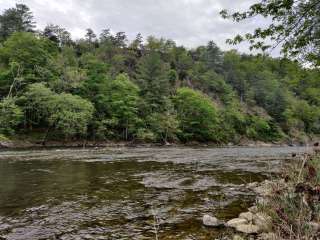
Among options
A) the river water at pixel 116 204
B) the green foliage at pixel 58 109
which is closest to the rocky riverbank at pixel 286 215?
the river water at pixel 116 204

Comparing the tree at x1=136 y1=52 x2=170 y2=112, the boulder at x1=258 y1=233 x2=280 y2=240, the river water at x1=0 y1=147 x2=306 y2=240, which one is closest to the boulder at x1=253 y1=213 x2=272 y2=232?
the boulder at x1=258 y1=233 x2=280 y2=240

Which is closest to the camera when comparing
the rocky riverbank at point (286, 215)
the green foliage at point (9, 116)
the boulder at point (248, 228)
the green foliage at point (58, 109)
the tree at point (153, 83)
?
the rocky riverbank at point (286, 215)

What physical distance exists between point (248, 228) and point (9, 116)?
134 feet

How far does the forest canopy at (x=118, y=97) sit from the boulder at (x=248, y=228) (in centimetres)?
2163

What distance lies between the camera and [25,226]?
711 centimetres

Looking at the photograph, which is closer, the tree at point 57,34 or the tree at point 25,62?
the tree at point 25,62

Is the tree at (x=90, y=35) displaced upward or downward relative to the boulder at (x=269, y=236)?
upward

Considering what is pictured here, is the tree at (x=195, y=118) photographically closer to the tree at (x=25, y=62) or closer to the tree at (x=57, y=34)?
the tree at (x=25, y=62)

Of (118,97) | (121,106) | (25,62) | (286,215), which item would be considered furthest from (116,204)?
(25,62)

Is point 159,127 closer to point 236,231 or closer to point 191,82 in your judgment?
point 191,82

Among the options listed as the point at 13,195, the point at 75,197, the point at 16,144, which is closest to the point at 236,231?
the point at 75,197

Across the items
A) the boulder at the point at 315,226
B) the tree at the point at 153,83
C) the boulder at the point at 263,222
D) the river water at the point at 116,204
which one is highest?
the tree at the point at 153,83

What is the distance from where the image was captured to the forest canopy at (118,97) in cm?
4447

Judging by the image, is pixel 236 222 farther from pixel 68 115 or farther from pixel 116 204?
pixel 68 115
